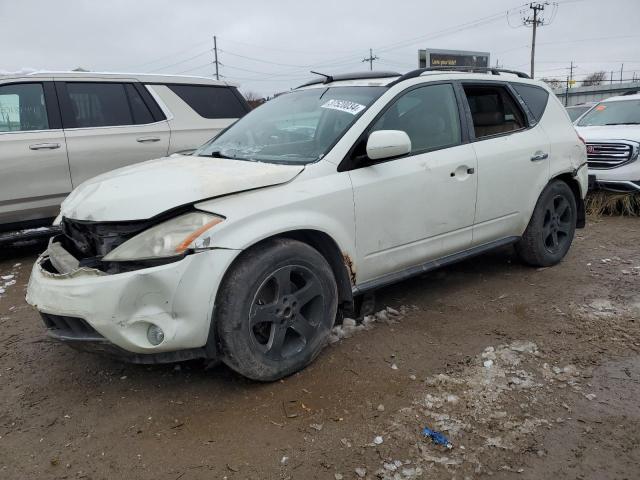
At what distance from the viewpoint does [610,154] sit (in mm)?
7492

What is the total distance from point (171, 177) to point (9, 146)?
10.7 feet

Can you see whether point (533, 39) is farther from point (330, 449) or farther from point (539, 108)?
point (330, 449)

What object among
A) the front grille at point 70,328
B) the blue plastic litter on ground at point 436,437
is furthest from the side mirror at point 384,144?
the front grille at point 70,328

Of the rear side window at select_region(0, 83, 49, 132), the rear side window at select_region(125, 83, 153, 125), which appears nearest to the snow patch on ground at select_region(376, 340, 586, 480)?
the rear side window at select_region(125, 83, 153, 125)

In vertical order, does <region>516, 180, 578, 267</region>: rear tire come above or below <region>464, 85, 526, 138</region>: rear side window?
below

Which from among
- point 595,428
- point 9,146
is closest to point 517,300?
point 595,428

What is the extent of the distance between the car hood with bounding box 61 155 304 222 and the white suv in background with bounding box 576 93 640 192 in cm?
606

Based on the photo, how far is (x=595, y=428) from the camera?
2531 millimetres

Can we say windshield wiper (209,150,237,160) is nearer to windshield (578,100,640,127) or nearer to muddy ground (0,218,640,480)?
muddy ground (0,218,640,480)

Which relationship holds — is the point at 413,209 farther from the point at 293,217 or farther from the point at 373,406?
the point at 373,406

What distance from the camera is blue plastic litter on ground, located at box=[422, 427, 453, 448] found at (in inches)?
96.0

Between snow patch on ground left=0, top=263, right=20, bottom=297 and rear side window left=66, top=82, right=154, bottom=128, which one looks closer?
snow patch on ground left=0, top=263, right=20, bottom=297

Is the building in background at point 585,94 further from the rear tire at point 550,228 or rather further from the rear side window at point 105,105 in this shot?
the rear side window at point 105,105

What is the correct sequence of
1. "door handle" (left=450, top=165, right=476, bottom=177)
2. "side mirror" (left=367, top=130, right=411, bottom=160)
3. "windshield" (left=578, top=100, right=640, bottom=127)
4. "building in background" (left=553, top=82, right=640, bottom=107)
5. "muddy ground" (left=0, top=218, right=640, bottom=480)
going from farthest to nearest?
"building in background" (left=553, top=82, right=640, bottom=107), "windshield" (left=578, top=100, right=640, bottom=127), "door handle" (left=450, top=165, right=476, bottom=177), "side mirror" (left=367, top=130, right=411, bottom=160), "muddy ground" (left=0, top=218, right=640, bottom=480)
